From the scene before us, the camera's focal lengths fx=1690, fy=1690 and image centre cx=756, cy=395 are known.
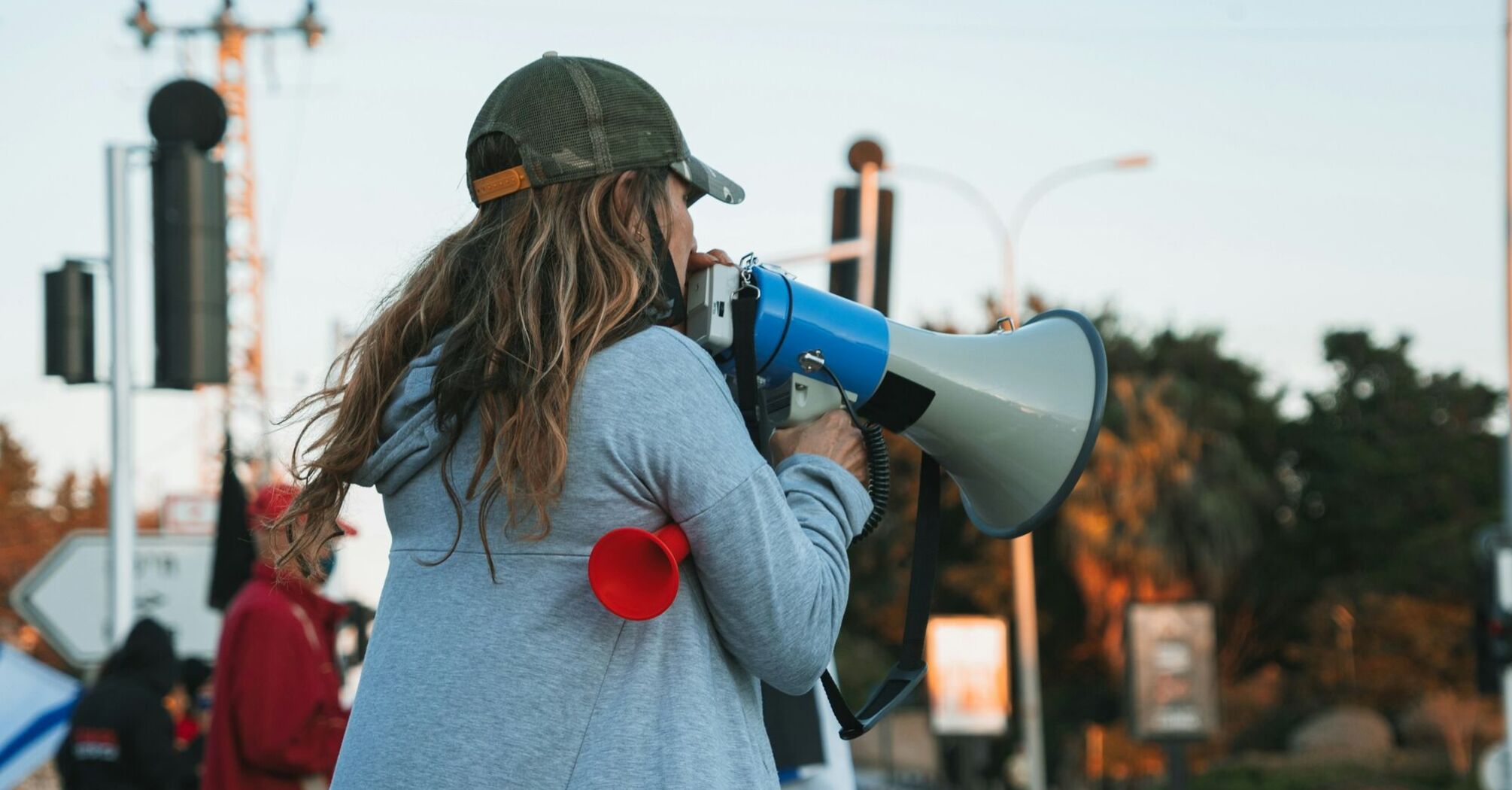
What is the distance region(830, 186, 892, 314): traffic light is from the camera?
694 centimetres

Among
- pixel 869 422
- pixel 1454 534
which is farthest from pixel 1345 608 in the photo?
pixel 869 422

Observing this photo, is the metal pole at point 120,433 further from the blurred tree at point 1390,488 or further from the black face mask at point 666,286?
the blurred tree at point 1390,488

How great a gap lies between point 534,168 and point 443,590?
0.48m

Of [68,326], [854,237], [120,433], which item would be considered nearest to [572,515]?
[68,326]

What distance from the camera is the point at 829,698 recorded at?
84.4 inches

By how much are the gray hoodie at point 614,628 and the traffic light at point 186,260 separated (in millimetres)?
4996

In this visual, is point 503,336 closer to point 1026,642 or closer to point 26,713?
point 26,713

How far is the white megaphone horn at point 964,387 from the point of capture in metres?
2.09

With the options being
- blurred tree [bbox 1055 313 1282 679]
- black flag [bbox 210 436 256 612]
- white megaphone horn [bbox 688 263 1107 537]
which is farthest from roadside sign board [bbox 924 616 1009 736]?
white megaphone horn [bbox 688 263 1107 537]

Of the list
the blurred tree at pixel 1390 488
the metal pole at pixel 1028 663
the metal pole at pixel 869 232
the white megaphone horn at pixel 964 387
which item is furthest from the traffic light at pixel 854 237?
the blurred tree at pixel 1390 488

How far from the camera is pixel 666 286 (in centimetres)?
193

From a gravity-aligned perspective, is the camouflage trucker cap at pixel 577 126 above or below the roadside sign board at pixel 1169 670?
above

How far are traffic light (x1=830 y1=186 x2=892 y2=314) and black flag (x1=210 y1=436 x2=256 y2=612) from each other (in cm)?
229

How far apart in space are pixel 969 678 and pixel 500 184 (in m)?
26.7
